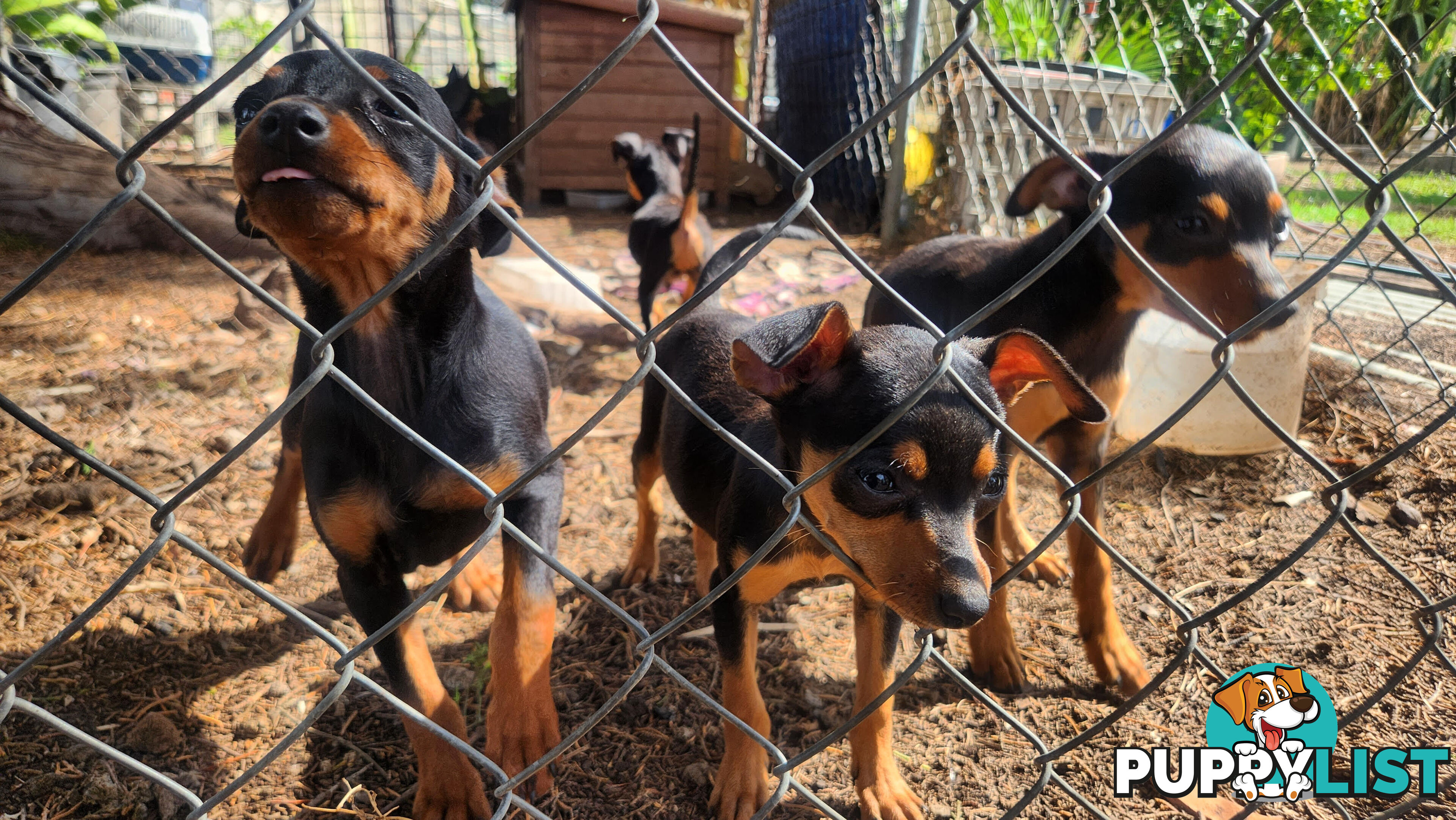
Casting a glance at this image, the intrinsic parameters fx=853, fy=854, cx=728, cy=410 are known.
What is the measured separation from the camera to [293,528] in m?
3.28

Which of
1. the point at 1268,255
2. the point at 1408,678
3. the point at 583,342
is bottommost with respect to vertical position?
the point at 583,342

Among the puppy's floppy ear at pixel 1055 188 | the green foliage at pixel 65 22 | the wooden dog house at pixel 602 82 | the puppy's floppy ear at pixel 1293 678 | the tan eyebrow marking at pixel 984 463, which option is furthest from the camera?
the wooden dog house at pixel 602 82

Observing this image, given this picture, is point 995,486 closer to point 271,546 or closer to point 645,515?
point 645,515

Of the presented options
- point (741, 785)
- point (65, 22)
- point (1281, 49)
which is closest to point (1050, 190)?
point (741, 785)

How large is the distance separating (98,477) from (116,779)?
1979 mm

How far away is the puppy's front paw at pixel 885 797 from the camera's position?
2277mm

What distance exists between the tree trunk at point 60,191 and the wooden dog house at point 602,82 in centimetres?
446

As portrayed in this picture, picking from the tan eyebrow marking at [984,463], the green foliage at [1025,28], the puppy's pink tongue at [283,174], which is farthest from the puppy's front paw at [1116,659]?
the green foliage at [1025,28]

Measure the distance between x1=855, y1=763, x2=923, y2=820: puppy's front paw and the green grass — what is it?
5.79 m

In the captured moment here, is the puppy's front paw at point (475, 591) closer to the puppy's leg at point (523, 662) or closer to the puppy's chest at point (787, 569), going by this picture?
the puppy's leg at point (523, 662)

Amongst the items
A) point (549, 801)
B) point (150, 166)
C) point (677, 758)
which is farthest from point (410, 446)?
point (150, 166)

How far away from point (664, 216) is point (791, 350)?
5.41 meters

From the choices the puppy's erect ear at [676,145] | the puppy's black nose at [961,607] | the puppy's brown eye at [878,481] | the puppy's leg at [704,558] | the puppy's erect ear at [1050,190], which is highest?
the puppy's erect ear at [1050,190]

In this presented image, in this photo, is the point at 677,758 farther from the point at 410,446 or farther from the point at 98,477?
the point at 98,477
